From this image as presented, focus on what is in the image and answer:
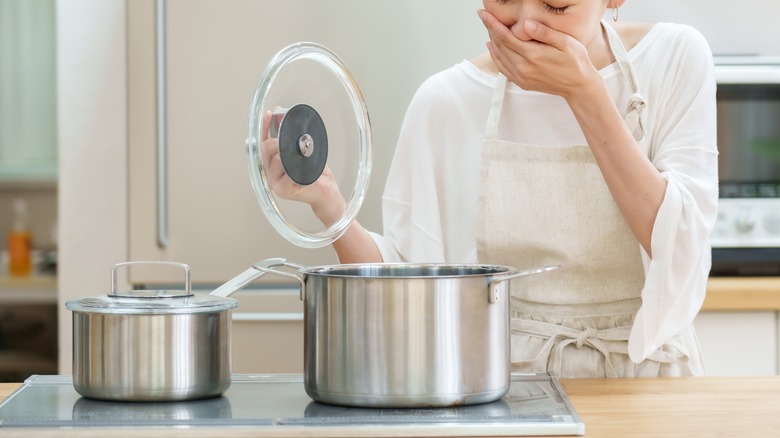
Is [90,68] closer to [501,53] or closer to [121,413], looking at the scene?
[501,53]

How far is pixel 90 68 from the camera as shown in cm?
194

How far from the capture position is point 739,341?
180 centimetres

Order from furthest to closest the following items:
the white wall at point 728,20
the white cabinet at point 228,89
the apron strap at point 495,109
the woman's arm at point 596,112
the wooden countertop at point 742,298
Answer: the white wall at point 728,20, the white cabinet at point 228,89, the wooden countertop at point 742,298, the apron strap at point 495,109, the woman's arm at point 596,112

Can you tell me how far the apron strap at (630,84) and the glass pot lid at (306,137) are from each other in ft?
1.20

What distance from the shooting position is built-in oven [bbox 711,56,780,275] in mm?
1853

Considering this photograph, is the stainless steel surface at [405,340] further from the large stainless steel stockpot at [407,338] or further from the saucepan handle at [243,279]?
the saucepan handle at [243,279]

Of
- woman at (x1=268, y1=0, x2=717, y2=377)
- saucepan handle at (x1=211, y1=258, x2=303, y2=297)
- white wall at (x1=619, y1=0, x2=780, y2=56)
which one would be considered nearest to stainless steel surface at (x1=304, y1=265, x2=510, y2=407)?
saucepan handle at (x1=211, y1=258, x2=303, y2=297)

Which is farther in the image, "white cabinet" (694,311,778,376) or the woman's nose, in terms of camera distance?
"white cabinet" (694,311,778,376)

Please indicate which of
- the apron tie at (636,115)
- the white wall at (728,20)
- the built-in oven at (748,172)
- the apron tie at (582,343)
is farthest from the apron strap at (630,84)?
the white wall at (728,20)

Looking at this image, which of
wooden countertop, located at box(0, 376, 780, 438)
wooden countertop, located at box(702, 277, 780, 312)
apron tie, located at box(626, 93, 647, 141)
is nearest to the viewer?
wooden countertop, located at box(0, 376, 780, 438)

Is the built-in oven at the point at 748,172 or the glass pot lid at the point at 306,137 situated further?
the built-in oven at the point at 748,172

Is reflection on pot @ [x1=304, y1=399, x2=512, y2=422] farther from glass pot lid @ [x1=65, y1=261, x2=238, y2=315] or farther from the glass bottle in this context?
the glass bottle

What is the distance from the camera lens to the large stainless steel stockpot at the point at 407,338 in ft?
2.54

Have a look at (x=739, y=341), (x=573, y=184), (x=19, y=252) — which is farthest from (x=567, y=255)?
(x=19, y=252)
